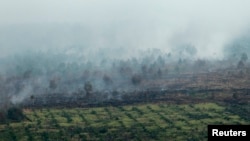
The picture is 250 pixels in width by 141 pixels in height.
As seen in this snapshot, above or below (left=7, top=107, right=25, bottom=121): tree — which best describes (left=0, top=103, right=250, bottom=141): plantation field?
below

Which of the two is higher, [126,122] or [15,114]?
[15,114]

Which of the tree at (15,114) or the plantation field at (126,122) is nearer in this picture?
the plantation field at (126,122)

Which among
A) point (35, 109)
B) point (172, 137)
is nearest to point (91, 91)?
point (35, 109)

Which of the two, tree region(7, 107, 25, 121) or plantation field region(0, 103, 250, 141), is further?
tree region(7, 107, 25, 121)

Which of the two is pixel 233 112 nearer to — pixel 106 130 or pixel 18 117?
pixel 106 130

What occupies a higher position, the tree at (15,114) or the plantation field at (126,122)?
the tree at (15,114)

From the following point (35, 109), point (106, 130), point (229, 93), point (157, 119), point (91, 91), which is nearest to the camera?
point (106, 130)

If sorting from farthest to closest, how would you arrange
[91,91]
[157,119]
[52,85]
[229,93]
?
[52,85], [91,91], [229,93], [157,119]

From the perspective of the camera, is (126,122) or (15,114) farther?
(15,114)
